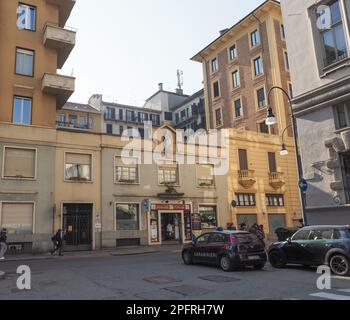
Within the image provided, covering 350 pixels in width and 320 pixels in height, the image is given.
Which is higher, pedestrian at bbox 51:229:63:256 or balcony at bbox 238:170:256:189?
balcony at bbox 238:170:256:189

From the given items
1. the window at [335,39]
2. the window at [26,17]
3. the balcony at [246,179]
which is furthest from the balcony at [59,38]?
the window at [335,39]

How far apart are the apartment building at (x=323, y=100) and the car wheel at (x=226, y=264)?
6.38 meters

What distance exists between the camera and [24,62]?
1083 inches

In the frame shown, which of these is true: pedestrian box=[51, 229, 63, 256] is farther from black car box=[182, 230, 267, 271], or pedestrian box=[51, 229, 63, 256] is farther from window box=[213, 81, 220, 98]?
window box=[213, 81, 220, 98]

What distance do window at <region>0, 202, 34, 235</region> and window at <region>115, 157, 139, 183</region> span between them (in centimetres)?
663

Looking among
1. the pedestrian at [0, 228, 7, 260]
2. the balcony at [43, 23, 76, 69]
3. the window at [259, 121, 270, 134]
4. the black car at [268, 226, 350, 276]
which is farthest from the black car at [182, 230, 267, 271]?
the window at [259, 121, 270, 134]

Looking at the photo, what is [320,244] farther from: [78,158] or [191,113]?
[191,113]

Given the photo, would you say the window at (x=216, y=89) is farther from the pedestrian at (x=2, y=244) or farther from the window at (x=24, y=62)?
the pedestrian at (x=2, y=244)

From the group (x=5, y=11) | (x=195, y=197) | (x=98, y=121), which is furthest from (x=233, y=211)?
(x=98, y=121)

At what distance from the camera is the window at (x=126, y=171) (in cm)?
2872

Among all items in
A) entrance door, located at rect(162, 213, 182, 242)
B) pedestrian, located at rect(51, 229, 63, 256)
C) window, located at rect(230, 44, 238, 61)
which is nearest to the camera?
pedestrian, located at rect(51, 229, 63, 256)

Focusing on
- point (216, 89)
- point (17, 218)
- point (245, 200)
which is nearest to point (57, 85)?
point (17, 218)

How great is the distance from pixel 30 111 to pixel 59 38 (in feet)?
19.3

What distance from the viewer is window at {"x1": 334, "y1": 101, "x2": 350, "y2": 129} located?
672 inches
